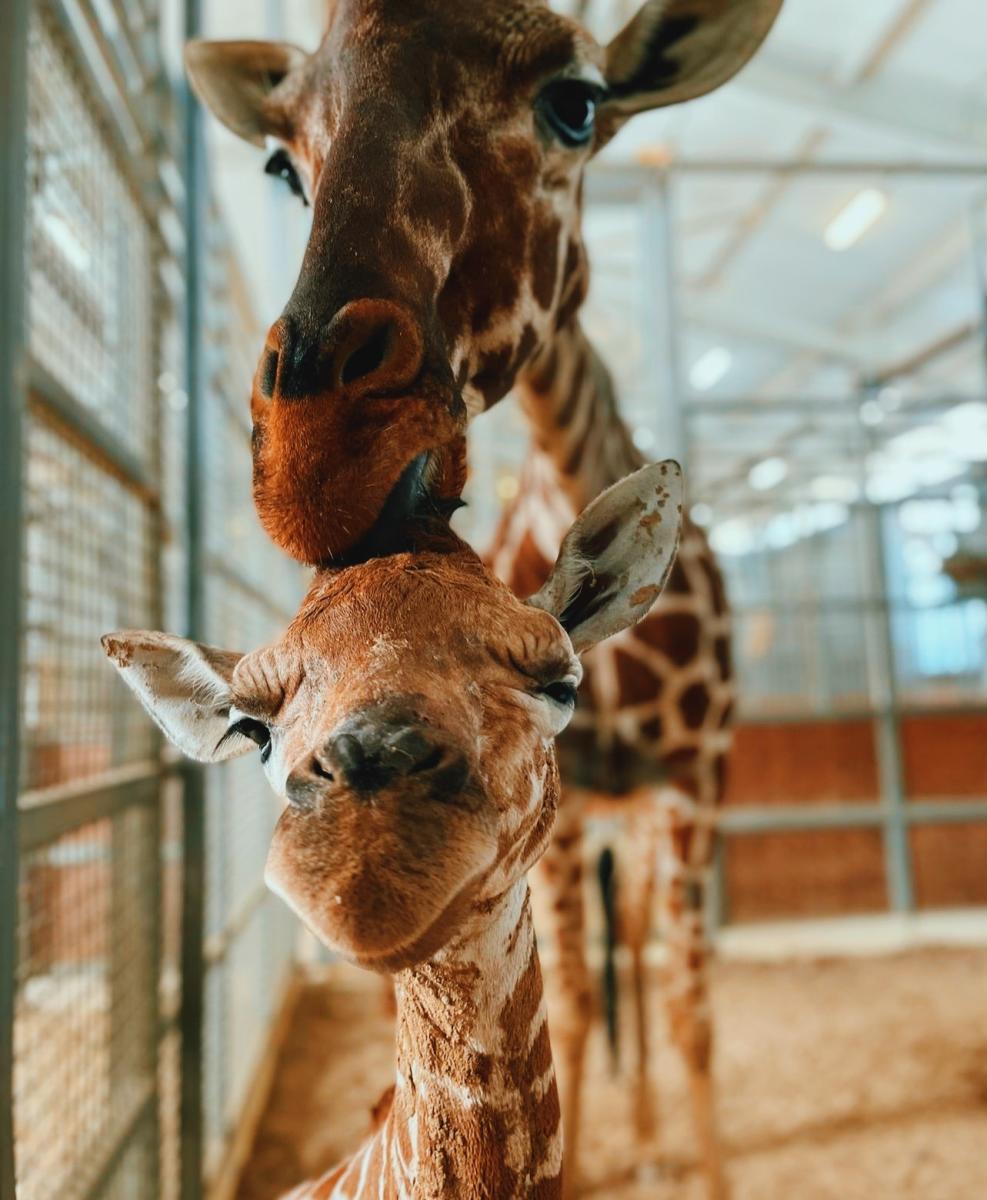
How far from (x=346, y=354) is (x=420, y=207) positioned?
0.32 meters

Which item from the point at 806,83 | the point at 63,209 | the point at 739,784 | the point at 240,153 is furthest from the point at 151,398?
the point at 806,83

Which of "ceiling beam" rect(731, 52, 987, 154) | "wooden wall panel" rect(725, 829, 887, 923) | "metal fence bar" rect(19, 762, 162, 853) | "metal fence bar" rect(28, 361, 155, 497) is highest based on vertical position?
"ceiling beam" rect(731, 52, 987, 154)

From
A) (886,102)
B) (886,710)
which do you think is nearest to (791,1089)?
(886,710)

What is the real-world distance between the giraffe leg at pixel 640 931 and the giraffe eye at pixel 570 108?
1873mm

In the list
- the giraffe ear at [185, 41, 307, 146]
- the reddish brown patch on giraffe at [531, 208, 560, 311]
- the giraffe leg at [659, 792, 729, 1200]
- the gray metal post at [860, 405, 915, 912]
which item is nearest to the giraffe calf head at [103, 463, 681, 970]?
the reddish brown patch on giraffe at [531, 208, 560, 311]

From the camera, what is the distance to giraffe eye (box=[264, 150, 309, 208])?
1.56 meters

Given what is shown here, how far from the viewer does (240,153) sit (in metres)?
7.36

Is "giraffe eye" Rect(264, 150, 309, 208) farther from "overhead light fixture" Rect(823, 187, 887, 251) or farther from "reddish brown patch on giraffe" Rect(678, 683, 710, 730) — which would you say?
"overhead light fixture" Rect(823, 187, 887, 251)

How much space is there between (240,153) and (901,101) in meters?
4.81

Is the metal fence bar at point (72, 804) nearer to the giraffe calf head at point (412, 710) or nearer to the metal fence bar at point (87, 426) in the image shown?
the giraffe calf head at point (412, 710)

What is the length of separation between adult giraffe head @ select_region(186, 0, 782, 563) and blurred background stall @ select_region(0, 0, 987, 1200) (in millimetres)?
446

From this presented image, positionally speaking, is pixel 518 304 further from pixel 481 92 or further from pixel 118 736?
pixel 118 736

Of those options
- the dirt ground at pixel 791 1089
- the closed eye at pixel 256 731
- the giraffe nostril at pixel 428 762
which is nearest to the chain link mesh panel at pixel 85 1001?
the closed eye at pixel 256 731

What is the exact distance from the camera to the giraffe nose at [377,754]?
2.71 feet
